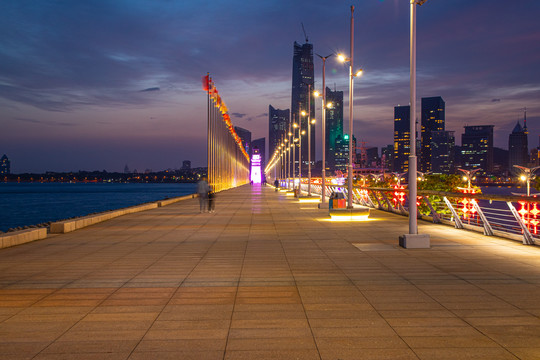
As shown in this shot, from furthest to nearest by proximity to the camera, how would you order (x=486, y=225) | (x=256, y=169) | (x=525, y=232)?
(x=256, y=169), (x=486, y=225), (x=525, y=232)

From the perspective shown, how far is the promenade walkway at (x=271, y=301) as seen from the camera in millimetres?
4914

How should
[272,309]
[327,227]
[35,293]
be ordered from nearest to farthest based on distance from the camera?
[272,309]
[35,293]
[327,227]

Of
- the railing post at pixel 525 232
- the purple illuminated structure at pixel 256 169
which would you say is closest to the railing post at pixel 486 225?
the railing post at pixel 525 232

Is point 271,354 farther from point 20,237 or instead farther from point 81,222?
point 81,222

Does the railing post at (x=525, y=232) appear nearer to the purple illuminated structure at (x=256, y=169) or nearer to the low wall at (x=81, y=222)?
the low wall at (x=81, y=222)

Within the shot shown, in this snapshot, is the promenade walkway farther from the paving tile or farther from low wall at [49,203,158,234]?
low wall at [49,203,158,234]

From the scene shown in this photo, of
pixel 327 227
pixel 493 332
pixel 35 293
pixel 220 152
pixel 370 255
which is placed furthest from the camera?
pixel 220 152

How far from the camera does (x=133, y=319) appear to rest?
5.94 m

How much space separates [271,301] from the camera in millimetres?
6801

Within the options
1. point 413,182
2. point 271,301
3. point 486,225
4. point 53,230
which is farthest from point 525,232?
point 53,230

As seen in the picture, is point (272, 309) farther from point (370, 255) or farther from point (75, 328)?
point (370, 255)

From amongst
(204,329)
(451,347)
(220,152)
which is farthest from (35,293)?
(220,152)

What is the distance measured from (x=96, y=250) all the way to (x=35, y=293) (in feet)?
15.8

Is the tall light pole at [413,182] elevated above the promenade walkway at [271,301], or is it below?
above
